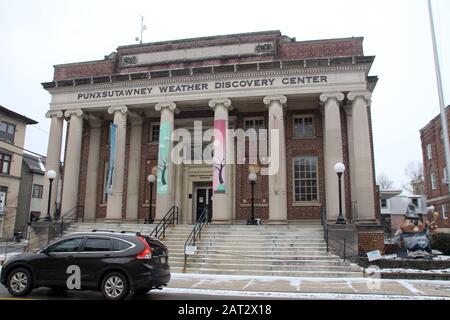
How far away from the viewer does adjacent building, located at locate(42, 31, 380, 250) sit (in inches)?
805

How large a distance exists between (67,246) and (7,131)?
3551 cm

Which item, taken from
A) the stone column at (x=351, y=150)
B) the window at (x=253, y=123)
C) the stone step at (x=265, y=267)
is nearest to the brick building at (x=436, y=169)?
the stone column at (x=351, y=150)

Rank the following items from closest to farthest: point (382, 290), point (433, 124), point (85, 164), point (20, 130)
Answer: point (382, 290) < point (85, 164) < point (20, 130) < point (433, 124)

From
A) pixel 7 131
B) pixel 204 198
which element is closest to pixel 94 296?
pixel 204 198

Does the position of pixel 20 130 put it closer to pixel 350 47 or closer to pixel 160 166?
pixel 160 166

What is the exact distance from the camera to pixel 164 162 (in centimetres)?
2138

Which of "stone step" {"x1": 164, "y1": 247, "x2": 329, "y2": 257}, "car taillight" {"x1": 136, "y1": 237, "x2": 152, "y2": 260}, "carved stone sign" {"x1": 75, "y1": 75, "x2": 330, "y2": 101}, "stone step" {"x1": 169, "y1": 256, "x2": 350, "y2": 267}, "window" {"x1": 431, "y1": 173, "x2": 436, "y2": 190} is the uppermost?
"carved stone sign" {"x1": 75, "y1": 75, "x2": 330, "y2": 101}

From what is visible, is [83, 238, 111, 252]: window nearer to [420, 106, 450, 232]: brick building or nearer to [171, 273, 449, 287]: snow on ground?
[171, 273, 449, 287]: snow on ground

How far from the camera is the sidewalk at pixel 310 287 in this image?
10.5 meters

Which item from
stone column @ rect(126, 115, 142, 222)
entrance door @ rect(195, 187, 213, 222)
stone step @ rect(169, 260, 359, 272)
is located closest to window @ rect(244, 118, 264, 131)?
entrance door @ rect(195, 187, 213, 222)

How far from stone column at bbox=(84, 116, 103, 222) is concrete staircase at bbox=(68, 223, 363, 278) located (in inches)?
228
